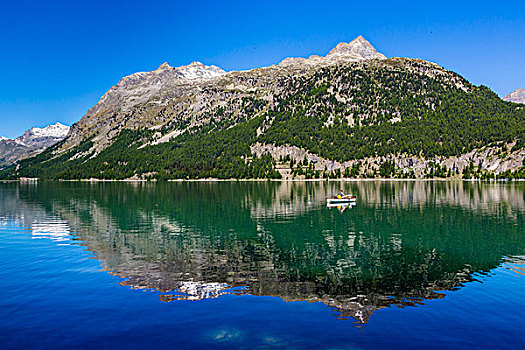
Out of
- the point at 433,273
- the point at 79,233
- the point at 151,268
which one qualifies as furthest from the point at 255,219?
the point at 433,273

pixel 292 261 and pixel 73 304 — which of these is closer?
pixel 73 304

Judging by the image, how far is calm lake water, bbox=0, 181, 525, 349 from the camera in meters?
25.0

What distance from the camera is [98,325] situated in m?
26.8

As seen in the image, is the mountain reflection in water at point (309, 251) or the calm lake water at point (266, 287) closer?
the calm lake water at point (266, 287)

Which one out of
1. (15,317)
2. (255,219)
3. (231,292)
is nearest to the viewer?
(15,317)

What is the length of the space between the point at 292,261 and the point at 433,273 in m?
15.3

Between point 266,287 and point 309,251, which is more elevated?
point 309,251

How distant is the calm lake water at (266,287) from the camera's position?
25.0 m

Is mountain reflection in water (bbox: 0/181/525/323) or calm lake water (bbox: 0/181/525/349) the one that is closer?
calm lake water (bbox: 0/181/525/349)

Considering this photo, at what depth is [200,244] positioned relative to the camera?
187 feet

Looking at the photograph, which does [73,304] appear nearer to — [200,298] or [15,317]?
[15,317]

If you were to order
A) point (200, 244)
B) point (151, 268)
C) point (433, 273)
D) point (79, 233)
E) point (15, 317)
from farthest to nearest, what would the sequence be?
1. point (79, 233)
2. point (200, 244)
3. point (151, 268)
4. point (433, 273)
5. point (15, 317)

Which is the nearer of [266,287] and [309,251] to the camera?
[266,287]

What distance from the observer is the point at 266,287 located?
3559 centimetres
